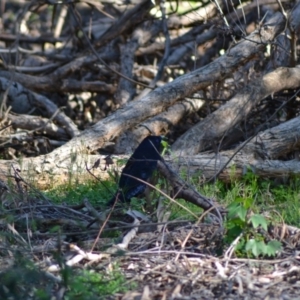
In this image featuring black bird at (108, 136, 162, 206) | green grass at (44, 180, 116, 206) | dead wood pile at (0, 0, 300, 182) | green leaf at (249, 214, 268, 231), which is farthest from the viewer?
dead wood pile at (0, 0, 300, 182)

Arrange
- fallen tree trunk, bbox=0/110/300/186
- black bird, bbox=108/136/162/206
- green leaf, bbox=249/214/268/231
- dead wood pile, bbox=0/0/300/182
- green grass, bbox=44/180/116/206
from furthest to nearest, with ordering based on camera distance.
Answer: dead wood pile, bbox=0/0/300/182
fallen tree trunk, bbox=0/110/300/186
green grass, bbox=44/180/116/206
black bird, bbox=108/136/162/206
green leaf, bbox=249/214/268/231

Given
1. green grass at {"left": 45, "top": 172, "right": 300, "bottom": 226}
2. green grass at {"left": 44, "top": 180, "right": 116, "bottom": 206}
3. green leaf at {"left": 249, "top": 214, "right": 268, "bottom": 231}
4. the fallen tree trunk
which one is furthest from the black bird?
green leaf at {"left": 249, "top": 214, "right": 268, "bottom": 231}

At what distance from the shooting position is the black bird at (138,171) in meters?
5.12

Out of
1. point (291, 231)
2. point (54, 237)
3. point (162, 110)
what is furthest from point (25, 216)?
point (162, 110)

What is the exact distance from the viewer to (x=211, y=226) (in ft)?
14.5

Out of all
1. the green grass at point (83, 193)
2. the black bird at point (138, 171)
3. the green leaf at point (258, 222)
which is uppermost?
the green leaf at point (258, 222)

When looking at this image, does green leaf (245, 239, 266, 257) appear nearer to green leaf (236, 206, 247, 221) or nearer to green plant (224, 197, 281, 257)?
green plant (224, 197, 281, 257)

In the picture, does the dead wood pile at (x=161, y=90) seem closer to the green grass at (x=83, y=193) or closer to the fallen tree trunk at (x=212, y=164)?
the fallen tree trunk at (x=212, y=164)

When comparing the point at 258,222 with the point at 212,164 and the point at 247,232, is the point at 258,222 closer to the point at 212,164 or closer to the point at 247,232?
the point at 247,232

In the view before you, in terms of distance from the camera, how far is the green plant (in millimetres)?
4078

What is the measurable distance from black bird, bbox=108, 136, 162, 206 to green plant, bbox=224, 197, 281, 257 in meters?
0.85

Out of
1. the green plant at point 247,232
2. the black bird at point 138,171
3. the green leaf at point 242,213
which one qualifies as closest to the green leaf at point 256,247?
the green plant at point 247,232

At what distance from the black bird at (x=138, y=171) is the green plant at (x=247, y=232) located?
33.5 inches

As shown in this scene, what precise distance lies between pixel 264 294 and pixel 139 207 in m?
1.37
